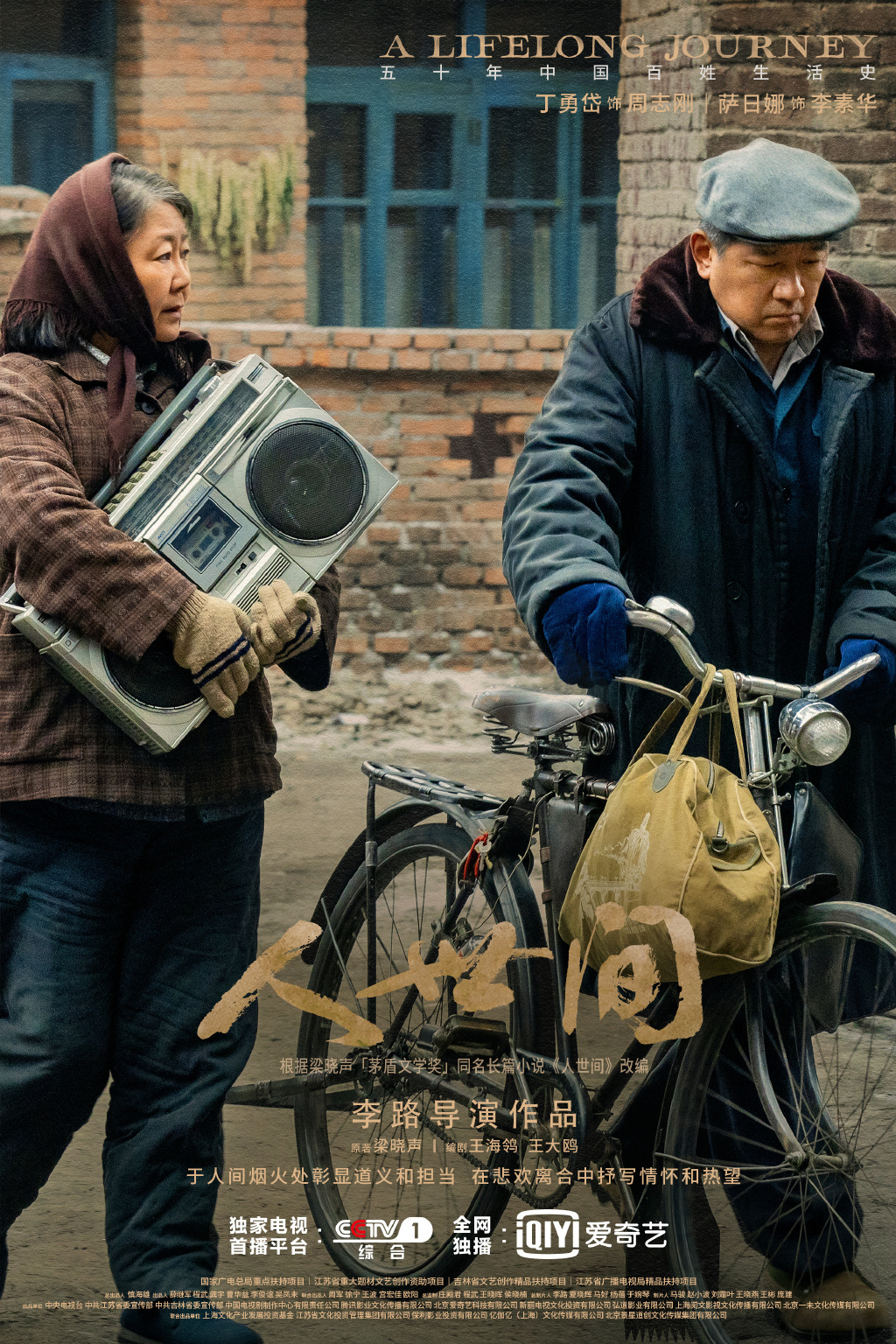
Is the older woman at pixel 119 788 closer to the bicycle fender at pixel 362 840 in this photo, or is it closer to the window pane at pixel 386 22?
the bicycle fender at pixel 362 840

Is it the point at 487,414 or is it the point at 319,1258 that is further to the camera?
the point at 487,414

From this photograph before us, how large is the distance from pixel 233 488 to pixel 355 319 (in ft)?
11.7

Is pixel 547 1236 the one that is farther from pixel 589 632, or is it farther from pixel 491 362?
pixel 491 362

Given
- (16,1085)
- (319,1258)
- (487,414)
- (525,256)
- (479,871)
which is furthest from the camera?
(487,414)

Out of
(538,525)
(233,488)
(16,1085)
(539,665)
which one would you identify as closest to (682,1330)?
(16,1085)

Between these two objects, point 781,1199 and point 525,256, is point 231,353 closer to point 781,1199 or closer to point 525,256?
point 525,256

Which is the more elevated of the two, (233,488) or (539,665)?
(233,488)

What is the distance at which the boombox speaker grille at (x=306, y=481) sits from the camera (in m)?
2.61

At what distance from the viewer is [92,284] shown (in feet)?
8.18

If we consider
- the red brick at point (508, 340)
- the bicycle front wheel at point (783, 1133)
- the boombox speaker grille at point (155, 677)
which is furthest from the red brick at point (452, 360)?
the boombox speaker grille at point (155, 677)

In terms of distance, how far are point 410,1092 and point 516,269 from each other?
3.57 m

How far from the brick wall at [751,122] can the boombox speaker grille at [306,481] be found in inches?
50.2

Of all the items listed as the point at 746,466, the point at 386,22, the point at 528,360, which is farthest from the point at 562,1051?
the point at 528,360

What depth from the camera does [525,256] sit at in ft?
18.8
